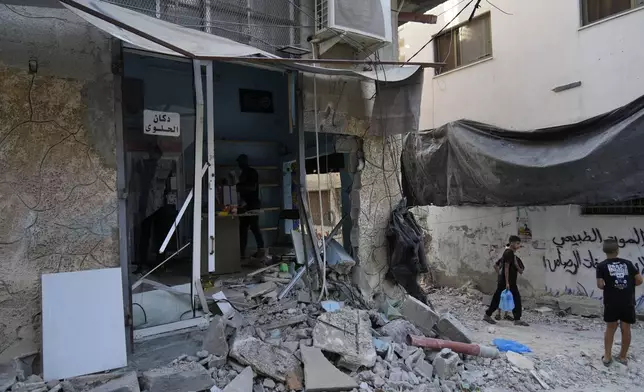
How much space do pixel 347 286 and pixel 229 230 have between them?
6.61 feet

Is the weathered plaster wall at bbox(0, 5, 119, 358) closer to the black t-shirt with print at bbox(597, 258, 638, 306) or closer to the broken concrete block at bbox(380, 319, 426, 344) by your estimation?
the broken concrete block at bbox(380, 319, 426, 344)

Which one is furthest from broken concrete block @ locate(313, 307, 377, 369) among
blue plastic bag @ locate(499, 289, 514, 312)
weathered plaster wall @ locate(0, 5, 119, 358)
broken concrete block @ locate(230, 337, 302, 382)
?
blue plastic bag @ locate(499, 289, 514, 312)

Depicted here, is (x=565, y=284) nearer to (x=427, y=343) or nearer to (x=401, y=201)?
(x=401, y=201)

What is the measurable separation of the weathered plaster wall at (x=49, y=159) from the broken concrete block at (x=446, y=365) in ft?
11.3

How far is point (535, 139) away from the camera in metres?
6.83

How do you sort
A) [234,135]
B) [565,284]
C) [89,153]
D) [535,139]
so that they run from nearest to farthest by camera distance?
[89,153] → [535,139] → [234,135] → [565,284]

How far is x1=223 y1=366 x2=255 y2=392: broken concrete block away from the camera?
3.41m

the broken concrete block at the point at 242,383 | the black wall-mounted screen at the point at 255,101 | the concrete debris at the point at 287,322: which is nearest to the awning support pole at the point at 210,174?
the concrete debris at the point at 287,322

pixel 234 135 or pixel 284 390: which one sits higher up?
pixel 234 135

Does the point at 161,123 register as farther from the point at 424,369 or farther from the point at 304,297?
the point at 424,369

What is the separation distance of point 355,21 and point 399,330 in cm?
384

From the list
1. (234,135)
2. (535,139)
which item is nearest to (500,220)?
(535,139)

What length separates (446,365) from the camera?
4.31 meters

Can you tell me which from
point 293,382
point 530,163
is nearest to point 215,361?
point 293,382
